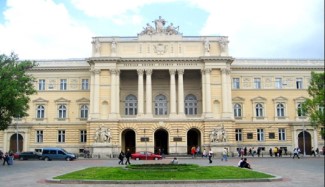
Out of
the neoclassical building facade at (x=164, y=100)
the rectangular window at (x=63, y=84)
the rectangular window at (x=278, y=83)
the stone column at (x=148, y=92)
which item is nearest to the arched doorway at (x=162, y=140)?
the neoclassical building facade at (x=164, y=100)

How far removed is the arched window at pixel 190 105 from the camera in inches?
2795

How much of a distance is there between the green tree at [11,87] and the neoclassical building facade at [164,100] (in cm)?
2177

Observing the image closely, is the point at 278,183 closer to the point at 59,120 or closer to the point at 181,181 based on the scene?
the point at 181,181

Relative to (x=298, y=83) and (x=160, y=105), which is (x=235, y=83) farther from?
(x=160, y=105)

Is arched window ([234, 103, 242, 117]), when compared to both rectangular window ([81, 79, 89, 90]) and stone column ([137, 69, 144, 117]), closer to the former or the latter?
stone column ([137, 69, 144, 117])

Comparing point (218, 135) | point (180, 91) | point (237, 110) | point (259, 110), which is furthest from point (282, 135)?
point (180, 91)

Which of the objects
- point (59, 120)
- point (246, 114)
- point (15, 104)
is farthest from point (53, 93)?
point (246, 114)

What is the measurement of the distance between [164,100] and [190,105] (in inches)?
185

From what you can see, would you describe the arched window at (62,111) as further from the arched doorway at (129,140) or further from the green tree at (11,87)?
the green tree at (11,87)

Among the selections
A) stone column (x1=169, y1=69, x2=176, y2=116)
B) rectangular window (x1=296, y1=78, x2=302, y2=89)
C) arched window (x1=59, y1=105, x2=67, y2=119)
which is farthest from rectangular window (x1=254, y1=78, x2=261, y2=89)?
arched window (x1=59, y1=105, x2=67, y2=119)

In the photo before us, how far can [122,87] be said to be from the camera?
2813 inches

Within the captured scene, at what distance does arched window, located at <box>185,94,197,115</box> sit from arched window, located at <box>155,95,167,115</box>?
386cm

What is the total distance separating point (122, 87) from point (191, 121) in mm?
14313

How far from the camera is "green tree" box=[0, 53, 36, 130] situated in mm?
40531
